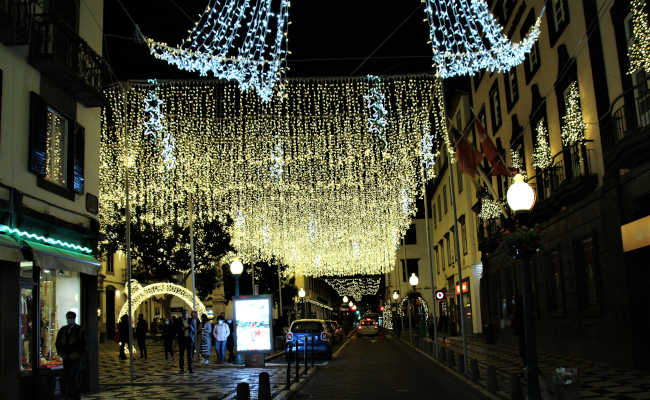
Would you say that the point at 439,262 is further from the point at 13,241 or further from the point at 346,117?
the point at 13,241

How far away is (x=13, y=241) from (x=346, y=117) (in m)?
13.5

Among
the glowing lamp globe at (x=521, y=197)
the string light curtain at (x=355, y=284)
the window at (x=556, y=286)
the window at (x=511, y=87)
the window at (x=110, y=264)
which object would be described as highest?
the window at (x=511, y=87)

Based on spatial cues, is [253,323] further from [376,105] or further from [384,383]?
[376,105]

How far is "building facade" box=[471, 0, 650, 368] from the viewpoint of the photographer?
52.2ft

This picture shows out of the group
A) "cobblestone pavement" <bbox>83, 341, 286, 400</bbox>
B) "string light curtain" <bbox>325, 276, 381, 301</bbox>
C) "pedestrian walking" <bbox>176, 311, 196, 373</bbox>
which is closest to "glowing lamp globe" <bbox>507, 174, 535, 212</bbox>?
"cobblestone pavement" <bbox>83, 341, 286, 400</bbox>

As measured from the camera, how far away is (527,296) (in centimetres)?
1075

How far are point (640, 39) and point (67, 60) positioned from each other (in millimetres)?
12793

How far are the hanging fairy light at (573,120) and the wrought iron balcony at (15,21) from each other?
15.0 m

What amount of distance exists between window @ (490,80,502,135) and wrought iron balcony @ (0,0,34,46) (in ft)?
74.4

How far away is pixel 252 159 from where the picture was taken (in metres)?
27.5

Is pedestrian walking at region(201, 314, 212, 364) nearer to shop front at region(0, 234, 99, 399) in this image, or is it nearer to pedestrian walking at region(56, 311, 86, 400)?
shop front at region(0, 234, 99, 399)

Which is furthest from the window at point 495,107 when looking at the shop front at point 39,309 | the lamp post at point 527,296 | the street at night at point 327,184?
the shop front at point 39,309

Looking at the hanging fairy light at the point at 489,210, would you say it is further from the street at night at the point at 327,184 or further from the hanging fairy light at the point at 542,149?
the hanging fairy light at the point at 542,149

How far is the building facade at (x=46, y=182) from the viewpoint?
12.2 meters
